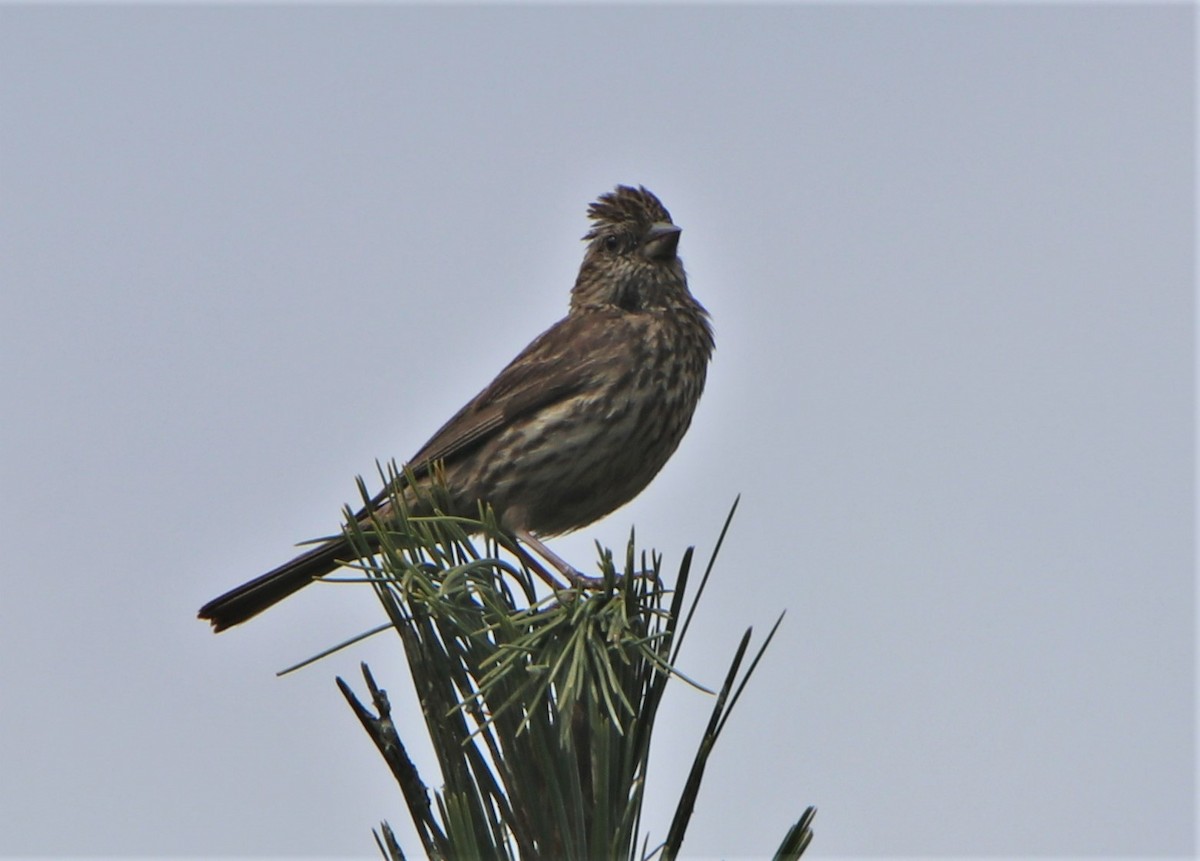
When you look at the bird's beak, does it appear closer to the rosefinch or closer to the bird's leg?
the rosefinch

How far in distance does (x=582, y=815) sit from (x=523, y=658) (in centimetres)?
38

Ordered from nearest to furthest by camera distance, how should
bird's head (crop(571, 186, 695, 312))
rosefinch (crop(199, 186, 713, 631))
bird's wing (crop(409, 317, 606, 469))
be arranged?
rosefinch (crop(199, 186, 713, 631)) → bird's wing (crop(409, 317, 606, 469)) → bird's head (crop(571, 186, 695, 312))

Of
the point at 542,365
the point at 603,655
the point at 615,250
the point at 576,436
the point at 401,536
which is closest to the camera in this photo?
the point at 603,655

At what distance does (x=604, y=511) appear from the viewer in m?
5.71

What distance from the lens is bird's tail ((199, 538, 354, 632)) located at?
500cm

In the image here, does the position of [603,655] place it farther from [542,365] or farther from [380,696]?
[542,365]

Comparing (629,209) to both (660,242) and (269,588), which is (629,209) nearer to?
(660,242)

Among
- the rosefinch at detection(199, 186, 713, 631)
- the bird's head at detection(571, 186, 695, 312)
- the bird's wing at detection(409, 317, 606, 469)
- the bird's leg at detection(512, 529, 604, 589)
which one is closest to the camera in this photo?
the bird's leg at detection(512, 529, 604, 589)

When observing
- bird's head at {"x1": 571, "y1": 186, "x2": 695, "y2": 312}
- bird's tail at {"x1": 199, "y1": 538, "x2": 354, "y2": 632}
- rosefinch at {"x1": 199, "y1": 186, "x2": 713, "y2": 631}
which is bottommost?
bird's tail at {"x1": 199, "y1": 538, "x2": 354, "y2": 632}

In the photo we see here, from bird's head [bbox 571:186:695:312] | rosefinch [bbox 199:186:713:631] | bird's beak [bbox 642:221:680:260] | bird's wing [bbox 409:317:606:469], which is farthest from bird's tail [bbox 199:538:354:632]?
bird's beak [bbox 642:221:680:260]

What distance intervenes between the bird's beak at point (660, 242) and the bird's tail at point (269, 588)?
187 cm

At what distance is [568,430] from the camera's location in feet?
18.2

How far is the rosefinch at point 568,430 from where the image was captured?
550 cm

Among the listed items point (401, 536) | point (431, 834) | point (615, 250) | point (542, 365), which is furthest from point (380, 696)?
point (615, 250)
